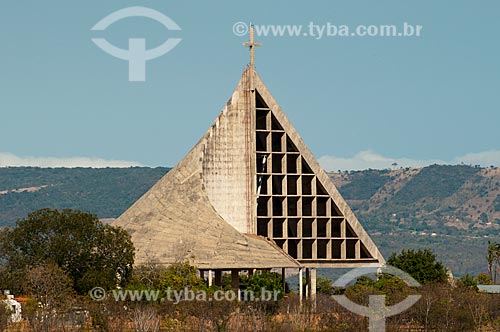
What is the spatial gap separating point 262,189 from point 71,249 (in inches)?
962

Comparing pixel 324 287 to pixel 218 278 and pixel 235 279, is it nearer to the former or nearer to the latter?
pixel 218 278

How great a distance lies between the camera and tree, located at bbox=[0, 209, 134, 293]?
7212 cm

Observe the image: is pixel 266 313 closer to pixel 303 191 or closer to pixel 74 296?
pixel 74 296

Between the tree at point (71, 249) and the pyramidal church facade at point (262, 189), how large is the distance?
46.6 feet

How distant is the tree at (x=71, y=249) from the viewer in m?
72.1

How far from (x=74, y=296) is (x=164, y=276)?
25.7ft

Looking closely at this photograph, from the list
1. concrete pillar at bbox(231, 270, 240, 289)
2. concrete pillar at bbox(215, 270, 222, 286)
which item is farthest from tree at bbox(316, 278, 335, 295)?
concrete pillar at bbox(231, 270, 240, 289)

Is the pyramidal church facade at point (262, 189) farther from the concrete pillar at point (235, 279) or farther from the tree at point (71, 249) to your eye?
the tree at point (71, 249)

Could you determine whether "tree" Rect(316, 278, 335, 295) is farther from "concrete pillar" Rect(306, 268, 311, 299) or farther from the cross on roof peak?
the cross on roof peak

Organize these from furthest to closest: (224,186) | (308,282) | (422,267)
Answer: (308,282) < (422,267) < (224,186)

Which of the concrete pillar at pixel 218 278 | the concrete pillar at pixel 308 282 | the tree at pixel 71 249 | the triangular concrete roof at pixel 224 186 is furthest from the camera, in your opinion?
the concrete pillar at pixel 308 282

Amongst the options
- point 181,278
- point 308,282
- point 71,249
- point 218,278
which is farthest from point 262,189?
point 71,249

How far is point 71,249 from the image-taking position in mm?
72562

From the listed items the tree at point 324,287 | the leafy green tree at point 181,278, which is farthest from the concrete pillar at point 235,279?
the tree at point 324,287
